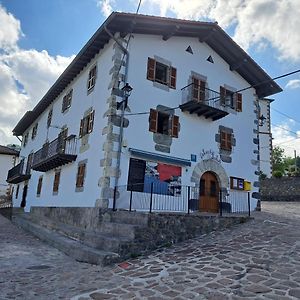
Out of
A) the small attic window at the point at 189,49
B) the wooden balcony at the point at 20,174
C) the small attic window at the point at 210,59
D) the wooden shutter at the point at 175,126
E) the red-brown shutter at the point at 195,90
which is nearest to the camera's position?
the wooden shutter at the point at 175,126

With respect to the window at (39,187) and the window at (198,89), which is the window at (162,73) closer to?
the window at (198,89)

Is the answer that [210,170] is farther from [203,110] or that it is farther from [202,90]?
[202,90]

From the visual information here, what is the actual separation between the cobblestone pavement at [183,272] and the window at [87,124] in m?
5.60

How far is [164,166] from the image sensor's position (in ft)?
41.9

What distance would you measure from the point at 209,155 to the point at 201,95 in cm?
286

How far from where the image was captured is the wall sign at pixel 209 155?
46.4 feet

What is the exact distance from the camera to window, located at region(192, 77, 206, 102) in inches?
567

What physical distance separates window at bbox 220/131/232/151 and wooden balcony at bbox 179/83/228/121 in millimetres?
912

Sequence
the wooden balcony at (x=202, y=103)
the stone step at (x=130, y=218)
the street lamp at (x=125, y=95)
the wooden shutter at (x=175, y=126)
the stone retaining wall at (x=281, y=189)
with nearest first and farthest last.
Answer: the stone step at (x=130, y=218), the street lamp at (x=125, y=95), the wooden shutter at (x=175, y=126), the wooden balcony at (x=202, y=103), the stone retaining wall at (x=281, y=189)

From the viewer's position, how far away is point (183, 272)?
6648mm

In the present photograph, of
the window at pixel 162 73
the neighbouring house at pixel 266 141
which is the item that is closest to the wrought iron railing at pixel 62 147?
the window at pixel 162 73

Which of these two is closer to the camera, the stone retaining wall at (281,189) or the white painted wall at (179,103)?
the white painted wall at (179,103)

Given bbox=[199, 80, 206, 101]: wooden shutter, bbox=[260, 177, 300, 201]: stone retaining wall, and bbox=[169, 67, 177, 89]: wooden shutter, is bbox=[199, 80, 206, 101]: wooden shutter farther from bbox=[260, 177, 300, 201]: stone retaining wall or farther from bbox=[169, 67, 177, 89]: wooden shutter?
bbox=[260, 177, 300, 201]: stone retaining wall

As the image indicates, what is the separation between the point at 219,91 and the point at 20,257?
11.4 metres
